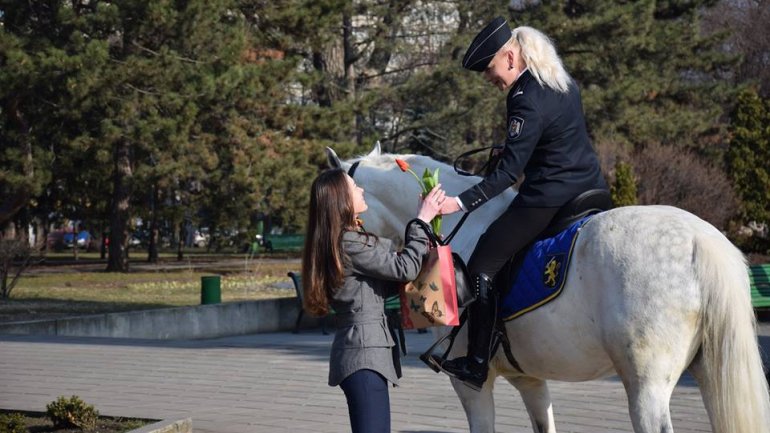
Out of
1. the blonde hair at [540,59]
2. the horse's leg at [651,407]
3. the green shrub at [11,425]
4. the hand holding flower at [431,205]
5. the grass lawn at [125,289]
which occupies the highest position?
the blonde hair at [540,59]

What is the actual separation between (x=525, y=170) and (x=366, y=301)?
1.32 meters

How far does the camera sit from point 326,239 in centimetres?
520

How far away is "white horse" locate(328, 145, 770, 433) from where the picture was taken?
16.5 feet

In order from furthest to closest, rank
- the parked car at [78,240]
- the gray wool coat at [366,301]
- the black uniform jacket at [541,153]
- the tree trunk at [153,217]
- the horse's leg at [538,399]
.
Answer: the parked car at [78,240] → the tree trunk at [153,217] → the horse's leg at [538,399] → the black uniform jacket at [541,153] → the gray wool coat at [366,301]

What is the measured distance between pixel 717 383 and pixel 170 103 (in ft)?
76.1

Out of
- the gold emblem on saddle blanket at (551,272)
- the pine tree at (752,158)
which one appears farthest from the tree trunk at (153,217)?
the gold emblem on saddle blanket at (551,272)

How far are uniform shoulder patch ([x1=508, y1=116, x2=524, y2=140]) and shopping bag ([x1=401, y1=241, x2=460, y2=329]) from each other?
0.82 m

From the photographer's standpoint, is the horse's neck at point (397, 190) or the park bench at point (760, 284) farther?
the park bench at point (760, 284)

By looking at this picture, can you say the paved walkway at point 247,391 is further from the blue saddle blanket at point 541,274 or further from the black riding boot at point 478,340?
the blue saddle blanket at point 541,274

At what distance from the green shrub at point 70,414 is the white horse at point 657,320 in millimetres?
3907

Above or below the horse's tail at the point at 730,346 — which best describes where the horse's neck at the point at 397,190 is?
above

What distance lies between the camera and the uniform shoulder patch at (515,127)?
227 inches

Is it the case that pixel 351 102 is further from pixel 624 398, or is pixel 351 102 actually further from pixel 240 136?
pixel 624 398

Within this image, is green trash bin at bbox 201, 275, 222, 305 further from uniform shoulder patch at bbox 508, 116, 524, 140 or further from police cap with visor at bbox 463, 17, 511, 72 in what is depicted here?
uniform shoulder patch at bbox 508, 116, 524, 140
